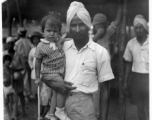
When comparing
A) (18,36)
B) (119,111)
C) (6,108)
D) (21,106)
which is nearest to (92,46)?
(119,111)

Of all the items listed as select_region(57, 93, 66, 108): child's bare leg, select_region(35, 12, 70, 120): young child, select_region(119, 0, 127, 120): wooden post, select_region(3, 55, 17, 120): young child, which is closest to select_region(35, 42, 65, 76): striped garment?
select_region(35, 12, 70, 120): young child

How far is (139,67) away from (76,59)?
2.46ft

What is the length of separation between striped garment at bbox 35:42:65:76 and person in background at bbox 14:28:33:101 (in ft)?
2.23

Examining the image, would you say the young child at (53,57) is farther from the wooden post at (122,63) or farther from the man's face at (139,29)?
the man's face at (139,29)

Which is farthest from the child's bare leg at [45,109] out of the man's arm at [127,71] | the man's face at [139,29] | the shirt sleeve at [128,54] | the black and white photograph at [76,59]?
the man's face at [139,29]

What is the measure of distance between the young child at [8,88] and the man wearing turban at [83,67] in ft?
4.19

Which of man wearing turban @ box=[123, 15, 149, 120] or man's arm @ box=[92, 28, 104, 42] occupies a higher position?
man's arm @ box=[92, 28, 104, 42]

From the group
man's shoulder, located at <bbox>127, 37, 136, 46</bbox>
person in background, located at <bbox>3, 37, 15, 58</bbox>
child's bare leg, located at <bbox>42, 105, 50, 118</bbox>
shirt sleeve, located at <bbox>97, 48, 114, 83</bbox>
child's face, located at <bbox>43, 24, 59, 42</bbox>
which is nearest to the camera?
shirt sleeve, located at <bbox>97, 48, 114, 83</bbox>

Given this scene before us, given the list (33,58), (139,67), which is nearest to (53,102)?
(33,58)

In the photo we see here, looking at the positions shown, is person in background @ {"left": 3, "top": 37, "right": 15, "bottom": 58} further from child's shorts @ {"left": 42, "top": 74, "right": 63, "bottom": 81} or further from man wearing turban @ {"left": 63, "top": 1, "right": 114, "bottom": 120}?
man wearing turban @ {"left": 63, "top": 1, "right": 114, "bottom": 120}

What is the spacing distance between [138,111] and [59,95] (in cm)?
89

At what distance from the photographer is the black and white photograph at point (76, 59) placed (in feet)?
7.17

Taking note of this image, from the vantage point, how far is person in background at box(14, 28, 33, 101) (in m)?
3.04

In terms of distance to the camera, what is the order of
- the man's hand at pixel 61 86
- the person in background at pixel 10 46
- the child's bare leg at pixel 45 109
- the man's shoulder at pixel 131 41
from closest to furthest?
the man's hand at pixel 61 86, the man's shoulder at pixel 131 41, the child's bare leg at pixel 45 109, the person in background at pixel 10 46
